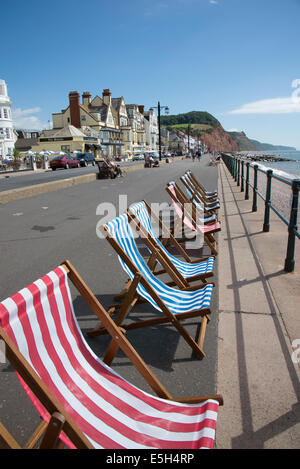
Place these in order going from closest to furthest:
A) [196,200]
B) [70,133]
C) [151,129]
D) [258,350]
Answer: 1. [258,350]
2. [196,200]
3. [70,133]
4. [151,129]

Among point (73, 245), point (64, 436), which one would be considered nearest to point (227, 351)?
point (64, 436)

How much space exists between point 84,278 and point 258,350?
2.46 m

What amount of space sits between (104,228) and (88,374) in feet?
4.27

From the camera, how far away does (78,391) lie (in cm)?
185

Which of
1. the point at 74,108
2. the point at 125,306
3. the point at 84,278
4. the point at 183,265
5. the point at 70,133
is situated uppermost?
the point at 74,108

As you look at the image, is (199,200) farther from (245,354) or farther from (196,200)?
(245,354)

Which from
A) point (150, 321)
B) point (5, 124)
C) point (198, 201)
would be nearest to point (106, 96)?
point (5, 124)

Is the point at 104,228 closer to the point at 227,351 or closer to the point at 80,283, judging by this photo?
the point at 80,283

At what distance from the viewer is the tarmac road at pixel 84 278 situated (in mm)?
2461

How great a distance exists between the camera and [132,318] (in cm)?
349

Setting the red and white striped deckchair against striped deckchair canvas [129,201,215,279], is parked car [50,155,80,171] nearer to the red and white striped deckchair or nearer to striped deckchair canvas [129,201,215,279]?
striped deckchair canvas [129,201,215,279]

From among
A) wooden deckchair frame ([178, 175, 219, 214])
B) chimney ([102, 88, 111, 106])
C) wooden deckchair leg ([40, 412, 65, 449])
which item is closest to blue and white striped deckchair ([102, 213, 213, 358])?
wooden deckchair leg ([40, 412, 65, 449])

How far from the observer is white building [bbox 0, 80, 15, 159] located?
2122 inches

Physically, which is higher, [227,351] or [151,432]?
[151,432]
